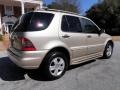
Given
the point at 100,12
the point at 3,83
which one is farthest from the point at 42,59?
the point at 100,12

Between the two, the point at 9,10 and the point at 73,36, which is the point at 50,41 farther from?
the point at 9,10

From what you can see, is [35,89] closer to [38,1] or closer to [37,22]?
[37,22]

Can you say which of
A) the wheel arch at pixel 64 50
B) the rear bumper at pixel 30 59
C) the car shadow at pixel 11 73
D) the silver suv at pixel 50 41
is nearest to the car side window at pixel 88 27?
the silver suv at pixel 50 41

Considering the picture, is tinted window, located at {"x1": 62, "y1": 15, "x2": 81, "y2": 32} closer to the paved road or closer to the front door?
the front door

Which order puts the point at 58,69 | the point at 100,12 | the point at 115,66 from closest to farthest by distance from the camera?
the point at 58,69, the point at 115,66, the point at 100,12

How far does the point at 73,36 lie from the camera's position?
5.31 m

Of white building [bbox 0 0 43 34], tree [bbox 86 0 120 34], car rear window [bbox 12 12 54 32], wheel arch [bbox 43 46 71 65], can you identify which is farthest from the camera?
tree [bbox 86 0 120 34]

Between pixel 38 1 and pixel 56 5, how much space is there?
615 inches

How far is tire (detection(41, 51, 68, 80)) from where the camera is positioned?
472 centimetres

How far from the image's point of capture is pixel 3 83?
4781 millimetres

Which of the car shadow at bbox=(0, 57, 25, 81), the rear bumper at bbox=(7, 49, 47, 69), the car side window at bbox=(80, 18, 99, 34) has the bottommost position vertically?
the car shadow at bbox=(0, 57, 25, 81)

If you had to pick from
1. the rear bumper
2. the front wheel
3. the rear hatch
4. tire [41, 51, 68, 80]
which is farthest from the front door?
the rear bumper

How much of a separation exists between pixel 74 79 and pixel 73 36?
124cm

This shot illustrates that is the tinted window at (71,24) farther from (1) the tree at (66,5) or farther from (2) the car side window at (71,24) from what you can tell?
(1) the tree at (66,5)
